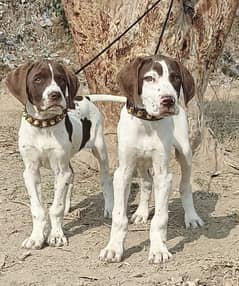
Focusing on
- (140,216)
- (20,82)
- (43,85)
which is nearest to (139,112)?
(43,85)

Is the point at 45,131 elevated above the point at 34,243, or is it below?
above

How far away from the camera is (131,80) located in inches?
202

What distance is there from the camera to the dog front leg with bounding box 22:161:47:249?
5.67m

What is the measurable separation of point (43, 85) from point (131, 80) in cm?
67

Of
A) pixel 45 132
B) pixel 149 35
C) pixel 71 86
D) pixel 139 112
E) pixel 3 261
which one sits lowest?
pixel 3 261

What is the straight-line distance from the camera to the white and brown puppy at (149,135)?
5.06 m

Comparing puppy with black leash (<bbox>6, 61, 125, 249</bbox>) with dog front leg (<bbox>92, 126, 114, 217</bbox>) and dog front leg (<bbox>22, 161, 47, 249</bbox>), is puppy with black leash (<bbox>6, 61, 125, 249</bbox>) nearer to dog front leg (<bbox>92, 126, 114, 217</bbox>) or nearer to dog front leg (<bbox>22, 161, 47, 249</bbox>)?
dog front leg (<bbox>22, 161, 47, 249</bbox>)

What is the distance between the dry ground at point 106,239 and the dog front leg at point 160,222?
0.08 meters

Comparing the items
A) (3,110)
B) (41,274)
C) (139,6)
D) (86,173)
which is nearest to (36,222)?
(41,274)

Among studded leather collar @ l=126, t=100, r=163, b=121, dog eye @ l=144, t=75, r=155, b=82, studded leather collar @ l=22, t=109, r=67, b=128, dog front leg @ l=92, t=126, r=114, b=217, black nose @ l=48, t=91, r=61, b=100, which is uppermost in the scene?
dog eye @ l=144, t=75, r=155, b=82

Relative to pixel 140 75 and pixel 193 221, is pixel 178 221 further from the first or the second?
pixel 140 75

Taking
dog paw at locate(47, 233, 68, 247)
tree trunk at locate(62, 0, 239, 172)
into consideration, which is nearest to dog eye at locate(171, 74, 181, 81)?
dog paw at locate(47, 233, 68, 247)

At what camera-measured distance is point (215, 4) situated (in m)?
7.91

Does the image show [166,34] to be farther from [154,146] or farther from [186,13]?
[154,146]
